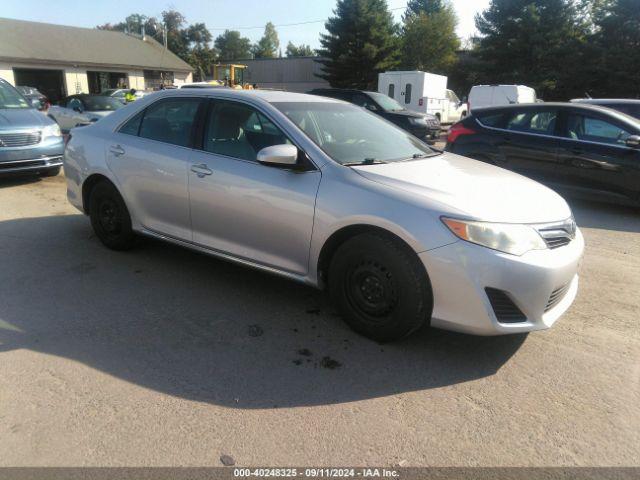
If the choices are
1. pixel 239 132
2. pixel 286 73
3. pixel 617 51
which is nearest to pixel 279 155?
pixel 239 132

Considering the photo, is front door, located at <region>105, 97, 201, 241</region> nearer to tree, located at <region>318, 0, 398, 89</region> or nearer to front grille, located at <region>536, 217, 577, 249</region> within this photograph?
front grille, located at <region>536, 217, 577, 249</region>

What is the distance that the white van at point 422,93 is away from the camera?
23.7 meters

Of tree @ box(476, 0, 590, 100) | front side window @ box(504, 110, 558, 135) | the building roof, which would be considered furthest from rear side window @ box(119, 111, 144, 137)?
tree @ box(476, 0, 590, 100)

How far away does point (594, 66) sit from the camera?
32156 mm

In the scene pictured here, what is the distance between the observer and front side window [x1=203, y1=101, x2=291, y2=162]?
3.83m

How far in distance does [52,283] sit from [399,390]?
3068 millimetres

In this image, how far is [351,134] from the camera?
4059 mm

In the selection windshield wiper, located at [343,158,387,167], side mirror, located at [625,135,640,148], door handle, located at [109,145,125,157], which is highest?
windshield wiper, located at [343,158,387,167]

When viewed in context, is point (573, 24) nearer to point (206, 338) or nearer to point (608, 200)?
point (608, 200)

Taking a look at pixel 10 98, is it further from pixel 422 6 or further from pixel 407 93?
pixel 422 6

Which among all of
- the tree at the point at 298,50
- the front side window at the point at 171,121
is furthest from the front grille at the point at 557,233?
the tree at the point at 298,50

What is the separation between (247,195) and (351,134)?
3.24 ft

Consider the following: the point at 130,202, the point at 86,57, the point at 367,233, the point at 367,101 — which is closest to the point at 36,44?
the point at 86,57

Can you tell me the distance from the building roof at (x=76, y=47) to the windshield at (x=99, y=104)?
20.9 metres
